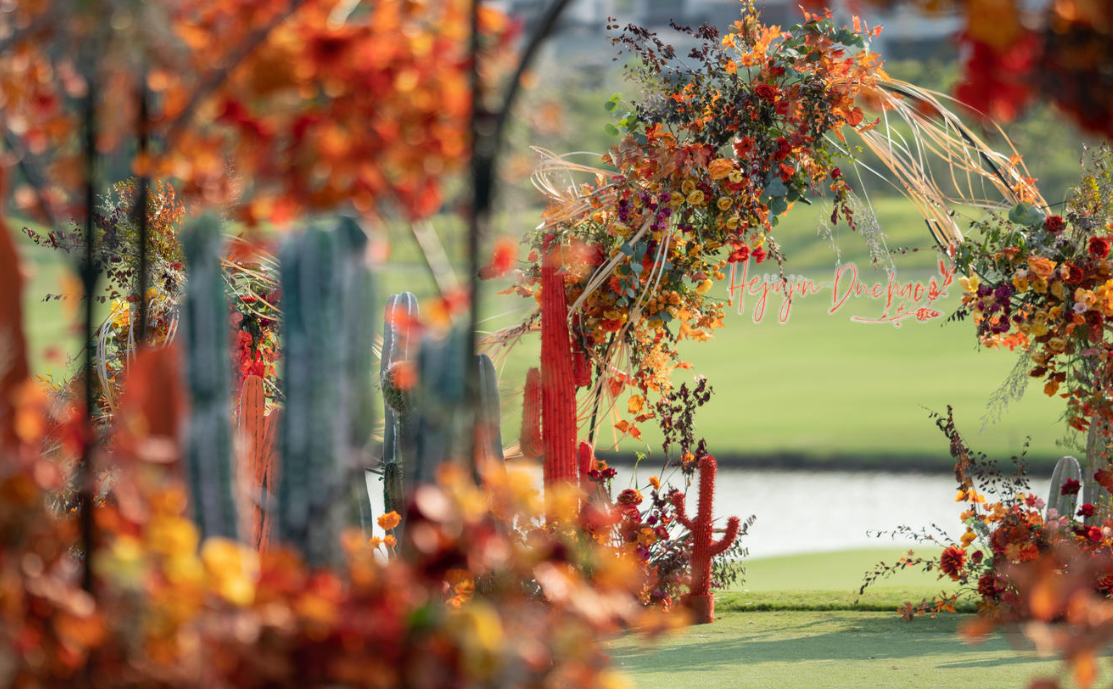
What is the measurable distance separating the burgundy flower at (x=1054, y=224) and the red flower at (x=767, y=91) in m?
1.22

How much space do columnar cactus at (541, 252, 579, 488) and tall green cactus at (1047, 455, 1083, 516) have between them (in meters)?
2.47

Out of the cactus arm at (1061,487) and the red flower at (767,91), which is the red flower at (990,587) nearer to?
the cactus arm at (1061,487)

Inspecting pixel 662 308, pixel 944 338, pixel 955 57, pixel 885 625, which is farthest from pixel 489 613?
pixel 944 338

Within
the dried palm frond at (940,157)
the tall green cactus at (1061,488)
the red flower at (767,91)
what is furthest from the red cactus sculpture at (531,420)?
the tall green cactus at (1061,488)

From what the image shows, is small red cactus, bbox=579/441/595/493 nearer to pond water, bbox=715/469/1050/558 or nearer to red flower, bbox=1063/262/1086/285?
red flower, bbox=1063/262/1086/285

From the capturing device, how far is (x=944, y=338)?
25.6 meters

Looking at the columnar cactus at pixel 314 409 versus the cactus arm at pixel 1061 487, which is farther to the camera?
the cactus arm at pixel 1061 487

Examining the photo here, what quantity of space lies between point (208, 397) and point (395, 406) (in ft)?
6.46

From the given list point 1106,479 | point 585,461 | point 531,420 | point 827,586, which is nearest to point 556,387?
point 531,420

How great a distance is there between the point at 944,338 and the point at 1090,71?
85.2 ft

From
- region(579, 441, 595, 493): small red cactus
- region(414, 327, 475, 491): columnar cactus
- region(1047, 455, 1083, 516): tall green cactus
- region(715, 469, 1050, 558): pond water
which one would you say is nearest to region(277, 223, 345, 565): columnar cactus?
region(414, 327, 475, 491): columnar cactus

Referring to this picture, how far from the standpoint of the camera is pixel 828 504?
15844 millimetres

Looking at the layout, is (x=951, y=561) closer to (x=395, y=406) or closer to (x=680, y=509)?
(x=680, y=509)

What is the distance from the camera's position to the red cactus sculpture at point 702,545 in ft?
18.0
